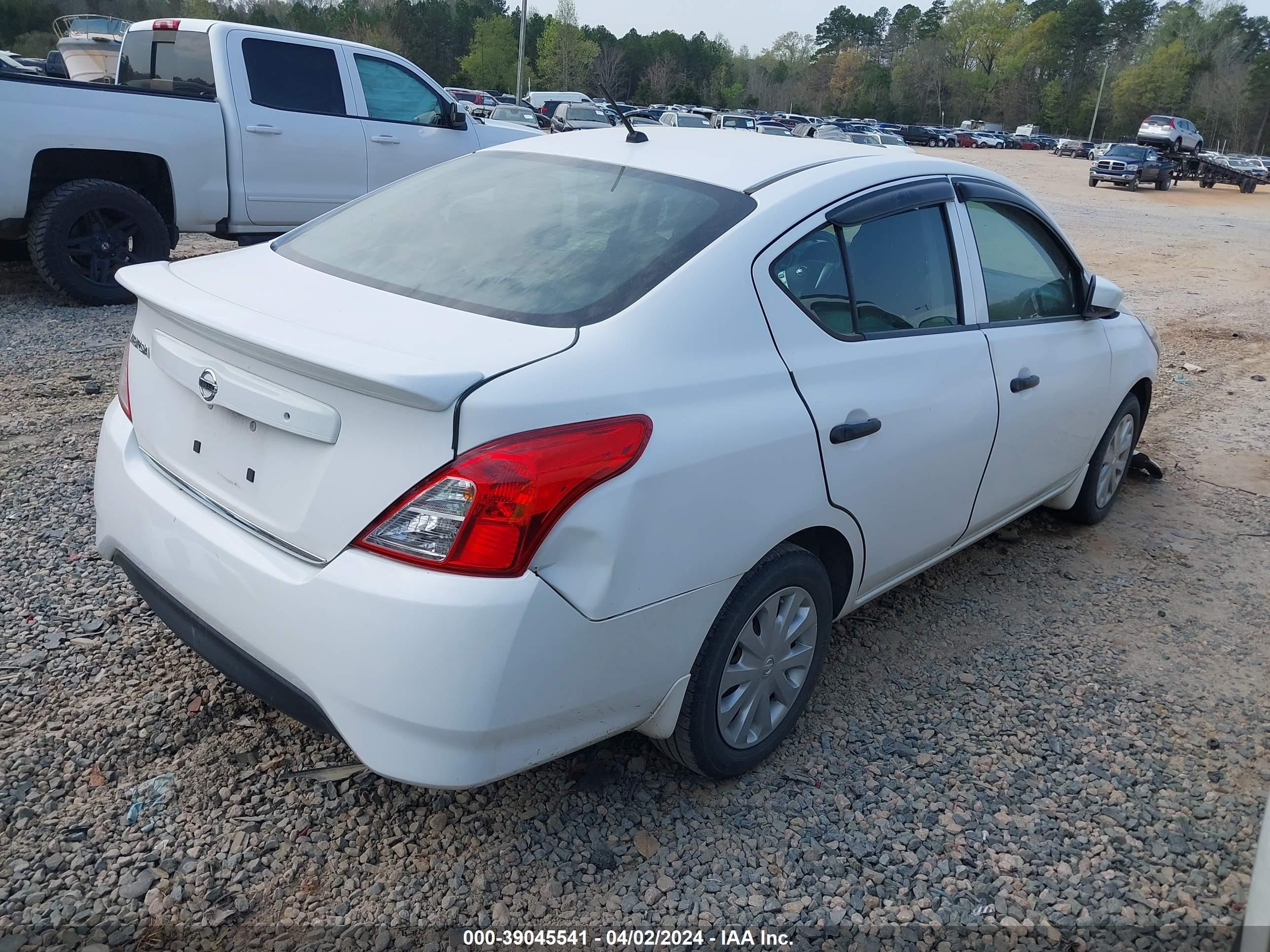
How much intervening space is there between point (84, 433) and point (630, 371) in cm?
385

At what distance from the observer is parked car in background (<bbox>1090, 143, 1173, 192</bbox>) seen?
113 feet

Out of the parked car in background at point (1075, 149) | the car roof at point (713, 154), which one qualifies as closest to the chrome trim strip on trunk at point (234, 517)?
the car roof at point (713, 154)

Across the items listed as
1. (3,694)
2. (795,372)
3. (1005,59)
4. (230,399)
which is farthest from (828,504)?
(1005,59)

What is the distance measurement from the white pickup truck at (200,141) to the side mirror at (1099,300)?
639 centimetres

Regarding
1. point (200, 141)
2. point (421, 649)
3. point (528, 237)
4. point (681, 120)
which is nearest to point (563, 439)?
point (421, 649)

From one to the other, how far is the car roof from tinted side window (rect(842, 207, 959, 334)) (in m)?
0.19

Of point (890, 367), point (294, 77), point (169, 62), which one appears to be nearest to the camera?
point (890, 367)

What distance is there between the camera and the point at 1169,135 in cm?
4106

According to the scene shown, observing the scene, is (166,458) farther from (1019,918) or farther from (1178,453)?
(1178,453)

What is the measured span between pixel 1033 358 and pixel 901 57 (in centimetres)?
12608

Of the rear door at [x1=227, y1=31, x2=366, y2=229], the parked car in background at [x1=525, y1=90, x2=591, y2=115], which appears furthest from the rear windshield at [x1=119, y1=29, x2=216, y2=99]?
the parked car in background at [x1=525, y1=90, x2=591, y2=115]

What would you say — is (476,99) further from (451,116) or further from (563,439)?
(563,439)

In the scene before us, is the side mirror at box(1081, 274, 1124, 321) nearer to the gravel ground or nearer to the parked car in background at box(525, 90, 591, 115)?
the gravel ground

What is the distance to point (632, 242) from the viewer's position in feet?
8.53
